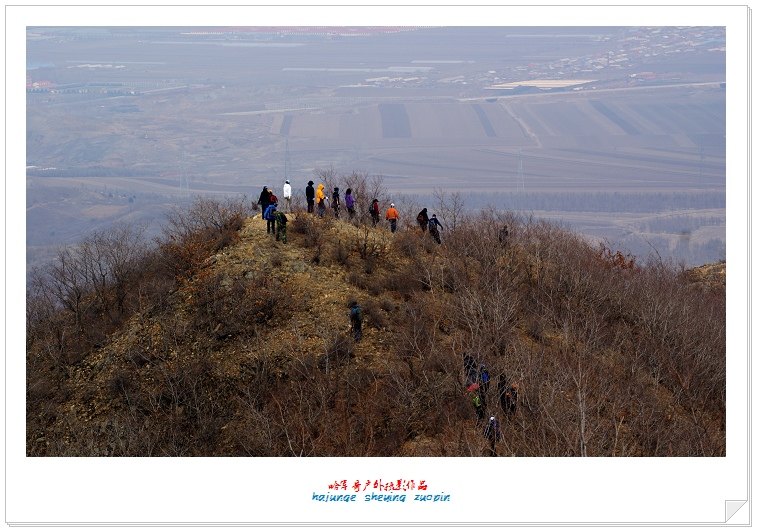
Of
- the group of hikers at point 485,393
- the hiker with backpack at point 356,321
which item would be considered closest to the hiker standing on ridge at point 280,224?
the hiker with backpack at point 356,321

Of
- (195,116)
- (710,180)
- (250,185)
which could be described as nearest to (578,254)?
(250,185)

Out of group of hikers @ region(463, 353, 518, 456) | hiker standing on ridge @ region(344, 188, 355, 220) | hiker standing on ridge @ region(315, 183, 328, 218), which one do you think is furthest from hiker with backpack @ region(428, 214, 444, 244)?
group of hikers @ region(463, 353, 518, 456)

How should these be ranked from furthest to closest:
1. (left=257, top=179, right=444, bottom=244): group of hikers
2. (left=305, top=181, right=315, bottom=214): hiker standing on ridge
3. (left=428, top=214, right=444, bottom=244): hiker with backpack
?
(left=428, top=214, right=444, bottom=244): hiker with backpack < (left=305, top=181, right=315, bottom=214): hiker standing on ridge < (left=257, top=179, right=444, bottom=244): group of hikers

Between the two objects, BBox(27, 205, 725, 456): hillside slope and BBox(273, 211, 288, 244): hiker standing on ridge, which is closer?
BBox(27, 205, 725, 456): hillside slope

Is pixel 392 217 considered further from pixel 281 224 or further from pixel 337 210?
pixel 281 224

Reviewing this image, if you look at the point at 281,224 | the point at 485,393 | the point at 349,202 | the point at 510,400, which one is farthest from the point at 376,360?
the point at 349,202

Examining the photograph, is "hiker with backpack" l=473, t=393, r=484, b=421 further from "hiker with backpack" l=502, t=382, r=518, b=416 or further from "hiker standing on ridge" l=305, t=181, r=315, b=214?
"hiker standing on ridge" l=305, t=181, r=315, b=214
